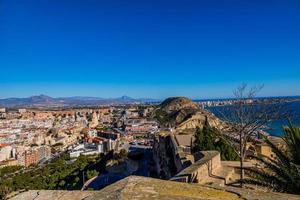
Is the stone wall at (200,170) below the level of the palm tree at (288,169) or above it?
below

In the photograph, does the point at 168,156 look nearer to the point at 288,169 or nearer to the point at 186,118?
the point at 288,169

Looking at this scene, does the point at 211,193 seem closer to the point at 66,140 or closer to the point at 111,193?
the point at 111,193

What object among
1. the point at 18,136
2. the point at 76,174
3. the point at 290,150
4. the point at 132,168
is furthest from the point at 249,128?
the point at 18,136

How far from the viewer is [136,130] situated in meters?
74.1

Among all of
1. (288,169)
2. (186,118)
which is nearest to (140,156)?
(186,118)

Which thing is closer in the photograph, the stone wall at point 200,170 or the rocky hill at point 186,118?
the stone wall at point 200,170

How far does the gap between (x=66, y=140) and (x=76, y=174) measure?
1950 inches

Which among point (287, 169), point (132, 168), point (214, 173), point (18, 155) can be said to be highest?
point (287, 169)

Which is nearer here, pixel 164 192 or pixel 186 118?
pixel 164 192

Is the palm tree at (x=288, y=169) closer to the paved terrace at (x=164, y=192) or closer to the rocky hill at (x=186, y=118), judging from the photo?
the paved terrace at (x=164, y=192)

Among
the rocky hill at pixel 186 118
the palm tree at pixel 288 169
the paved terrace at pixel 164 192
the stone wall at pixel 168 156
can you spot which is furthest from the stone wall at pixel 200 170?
the rocky hill at pixel 186 118

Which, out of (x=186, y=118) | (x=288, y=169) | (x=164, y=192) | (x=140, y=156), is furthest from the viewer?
(x=186, y=118)

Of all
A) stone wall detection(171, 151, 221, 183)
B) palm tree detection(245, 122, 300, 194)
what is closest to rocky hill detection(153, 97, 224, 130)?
stone wall detection(171, 151, 221, 183)

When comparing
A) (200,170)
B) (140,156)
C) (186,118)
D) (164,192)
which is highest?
(164,192)
